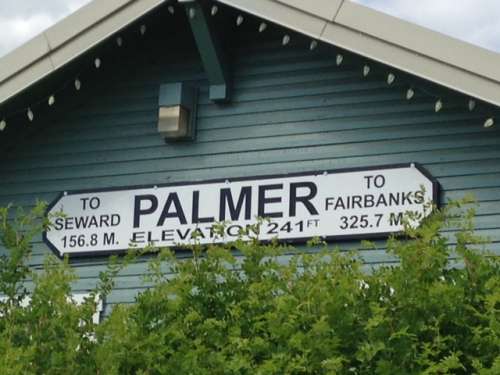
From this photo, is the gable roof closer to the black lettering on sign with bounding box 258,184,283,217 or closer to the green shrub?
the black lettering on sign with bounding box 258,184,283,217

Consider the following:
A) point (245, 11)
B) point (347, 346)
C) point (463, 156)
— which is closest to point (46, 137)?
point (245, 11)

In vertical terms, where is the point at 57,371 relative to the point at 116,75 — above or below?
below

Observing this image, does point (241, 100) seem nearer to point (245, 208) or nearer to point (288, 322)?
point (245, 208)

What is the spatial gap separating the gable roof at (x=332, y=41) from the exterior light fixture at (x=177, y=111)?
91 cm

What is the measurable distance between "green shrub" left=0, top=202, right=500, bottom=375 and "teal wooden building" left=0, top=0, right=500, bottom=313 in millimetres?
3600

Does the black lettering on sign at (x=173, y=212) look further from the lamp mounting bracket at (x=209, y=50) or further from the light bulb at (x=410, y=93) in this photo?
the light bulb at (x=410, y=93)

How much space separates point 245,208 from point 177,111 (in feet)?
4.00

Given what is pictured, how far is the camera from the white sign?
12.3 meters

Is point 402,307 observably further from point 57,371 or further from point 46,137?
point 46,137

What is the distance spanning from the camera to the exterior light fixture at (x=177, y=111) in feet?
43.6

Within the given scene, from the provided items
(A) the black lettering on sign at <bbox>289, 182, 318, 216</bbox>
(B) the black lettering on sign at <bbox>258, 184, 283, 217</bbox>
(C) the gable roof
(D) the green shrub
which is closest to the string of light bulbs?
(C) the gable roof

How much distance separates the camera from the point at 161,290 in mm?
8359

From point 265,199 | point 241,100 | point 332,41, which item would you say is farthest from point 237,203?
point 332,41

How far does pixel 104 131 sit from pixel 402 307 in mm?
6760
